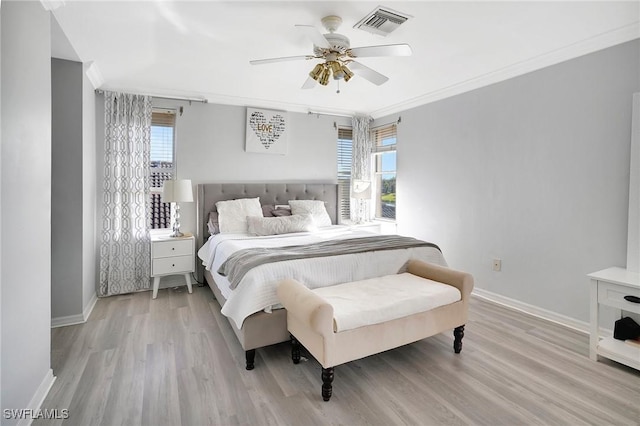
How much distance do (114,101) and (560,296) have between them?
Result: 5.11 m

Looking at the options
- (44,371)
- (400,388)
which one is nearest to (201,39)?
(44,371)

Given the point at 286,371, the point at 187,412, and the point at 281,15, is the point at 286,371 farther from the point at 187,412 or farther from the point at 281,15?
the point at 281,15

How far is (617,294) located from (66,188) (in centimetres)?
457

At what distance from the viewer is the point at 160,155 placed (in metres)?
4.27

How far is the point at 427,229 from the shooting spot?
15.2 ft

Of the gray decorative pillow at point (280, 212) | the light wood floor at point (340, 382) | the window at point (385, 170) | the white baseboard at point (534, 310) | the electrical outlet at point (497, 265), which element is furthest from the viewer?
the window at point (385, 170)

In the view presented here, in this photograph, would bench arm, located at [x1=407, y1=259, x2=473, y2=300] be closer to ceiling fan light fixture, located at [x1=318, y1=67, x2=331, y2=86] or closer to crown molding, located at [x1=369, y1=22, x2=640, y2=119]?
ceiling fan light fixture, located at [x1=318, y1=67, x2=331, y2=86]

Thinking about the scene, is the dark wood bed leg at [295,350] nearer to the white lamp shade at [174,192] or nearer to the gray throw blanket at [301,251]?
the gray throw blanket at [301,251]

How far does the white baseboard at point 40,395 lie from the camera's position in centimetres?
175

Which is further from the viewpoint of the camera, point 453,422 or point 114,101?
point 114,101

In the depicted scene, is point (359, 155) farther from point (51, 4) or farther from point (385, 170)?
point (51, 4)

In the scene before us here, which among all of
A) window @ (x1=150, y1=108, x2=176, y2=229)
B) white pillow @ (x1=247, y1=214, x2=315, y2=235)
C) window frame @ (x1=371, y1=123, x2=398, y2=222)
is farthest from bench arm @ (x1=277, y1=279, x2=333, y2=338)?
window frame @ (x1=371, y1=123, x2=398, y2=222)

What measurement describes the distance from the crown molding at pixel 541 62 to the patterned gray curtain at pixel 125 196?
3534 mm

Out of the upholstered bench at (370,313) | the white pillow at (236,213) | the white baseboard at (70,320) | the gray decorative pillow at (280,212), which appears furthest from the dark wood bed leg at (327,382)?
the gray decorative pillow at (280,212)
